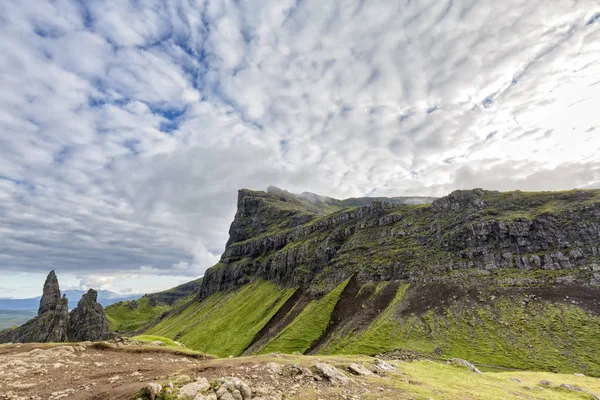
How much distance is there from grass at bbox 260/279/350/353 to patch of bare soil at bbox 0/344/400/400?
310 feet

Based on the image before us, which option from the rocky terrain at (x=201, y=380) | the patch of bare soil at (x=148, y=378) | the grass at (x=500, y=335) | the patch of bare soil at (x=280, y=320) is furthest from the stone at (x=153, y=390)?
the patch of bare soil at (x=280, y=320)

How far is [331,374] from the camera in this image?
27.5m

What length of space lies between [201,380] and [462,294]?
407 feet

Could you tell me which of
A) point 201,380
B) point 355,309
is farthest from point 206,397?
point 355,309

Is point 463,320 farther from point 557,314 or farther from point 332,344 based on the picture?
point 332,344

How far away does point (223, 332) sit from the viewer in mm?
178000

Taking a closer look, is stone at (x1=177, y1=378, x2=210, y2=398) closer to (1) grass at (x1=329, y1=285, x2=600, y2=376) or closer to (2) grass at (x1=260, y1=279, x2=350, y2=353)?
(1) grass at (x1=329, y1=285, x2=600, y2=376)

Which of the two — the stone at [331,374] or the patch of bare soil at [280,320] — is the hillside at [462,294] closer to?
the patch of bare soil at [280,320]

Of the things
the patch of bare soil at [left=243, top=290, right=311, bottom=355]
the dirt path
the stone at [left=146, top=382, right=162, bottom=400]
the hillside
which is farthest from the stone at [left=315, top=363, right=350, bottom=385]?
the patch of bare soil at [left=243, top=290, right=311, bottom=355]

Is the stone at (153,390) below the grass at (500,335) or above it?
above

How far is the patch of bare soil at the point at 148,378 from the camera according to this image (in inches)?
894

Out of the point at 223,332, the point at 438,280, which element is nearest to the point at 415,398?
the point at 438,280

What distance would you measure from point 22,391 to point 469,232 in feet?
548

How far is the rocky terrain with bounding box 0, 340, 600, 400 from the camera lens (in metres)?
21.7
